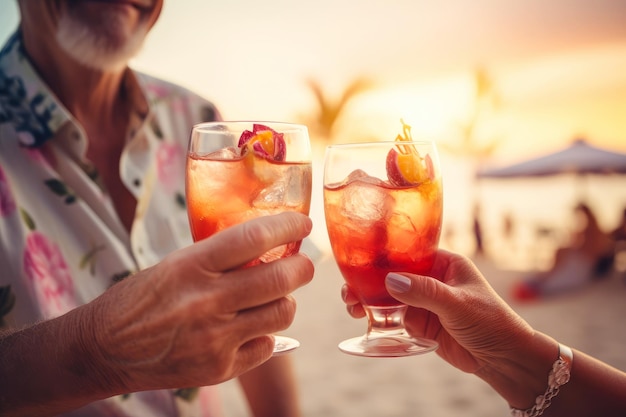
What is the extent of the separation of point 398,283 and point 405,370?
17.3ft

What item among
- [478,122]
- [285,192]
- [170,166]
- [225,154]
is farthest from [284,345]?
[478,122]

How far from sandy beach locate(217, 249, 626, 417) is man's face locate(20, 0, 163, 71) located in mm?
3891

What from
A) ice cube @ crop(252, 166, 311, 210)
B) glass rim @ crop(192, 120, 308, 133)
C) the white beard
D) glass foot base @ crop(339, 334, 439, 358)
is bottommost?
glass foot base @ crop(339, 334, 439, 358)

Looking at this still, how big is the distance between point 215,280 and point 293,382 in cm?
142

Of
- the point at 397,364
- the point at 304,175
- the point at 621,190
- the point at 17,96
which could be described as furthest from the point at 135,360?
the point at 621,190

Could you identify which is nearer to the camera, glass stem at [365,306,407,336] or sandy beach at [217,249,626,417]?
glass stem at [365,306,407,336]

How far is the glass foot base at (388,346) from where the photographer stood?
4.59 feet

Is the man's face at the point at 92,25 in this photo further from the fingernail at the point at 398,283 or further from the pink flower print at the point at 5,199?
the fingernail at the point at 398,283

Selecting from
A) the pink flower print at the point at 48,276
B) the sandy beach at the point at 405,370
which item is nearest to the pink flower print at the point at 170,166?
the pink flower print at the point at 48,276

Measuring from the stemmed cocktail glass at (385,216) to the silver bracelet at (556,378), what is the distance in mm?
335

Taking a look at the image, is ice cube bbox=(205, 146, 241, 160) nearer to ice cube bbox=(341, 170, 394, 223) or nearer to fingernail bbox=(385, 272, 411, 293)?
ice cube bbox=(341, 170, 394, 223)

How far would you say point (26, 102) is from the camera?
6.77 ft

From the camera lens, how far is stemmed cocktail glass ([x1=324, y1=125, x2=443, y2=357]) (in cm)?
147

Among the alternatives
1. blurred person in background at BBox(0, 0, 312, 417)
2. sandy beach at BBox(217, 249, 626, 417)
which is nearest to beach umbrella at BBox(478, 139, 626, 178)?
sandy beach at BBox(217, 249, 626, 417)
